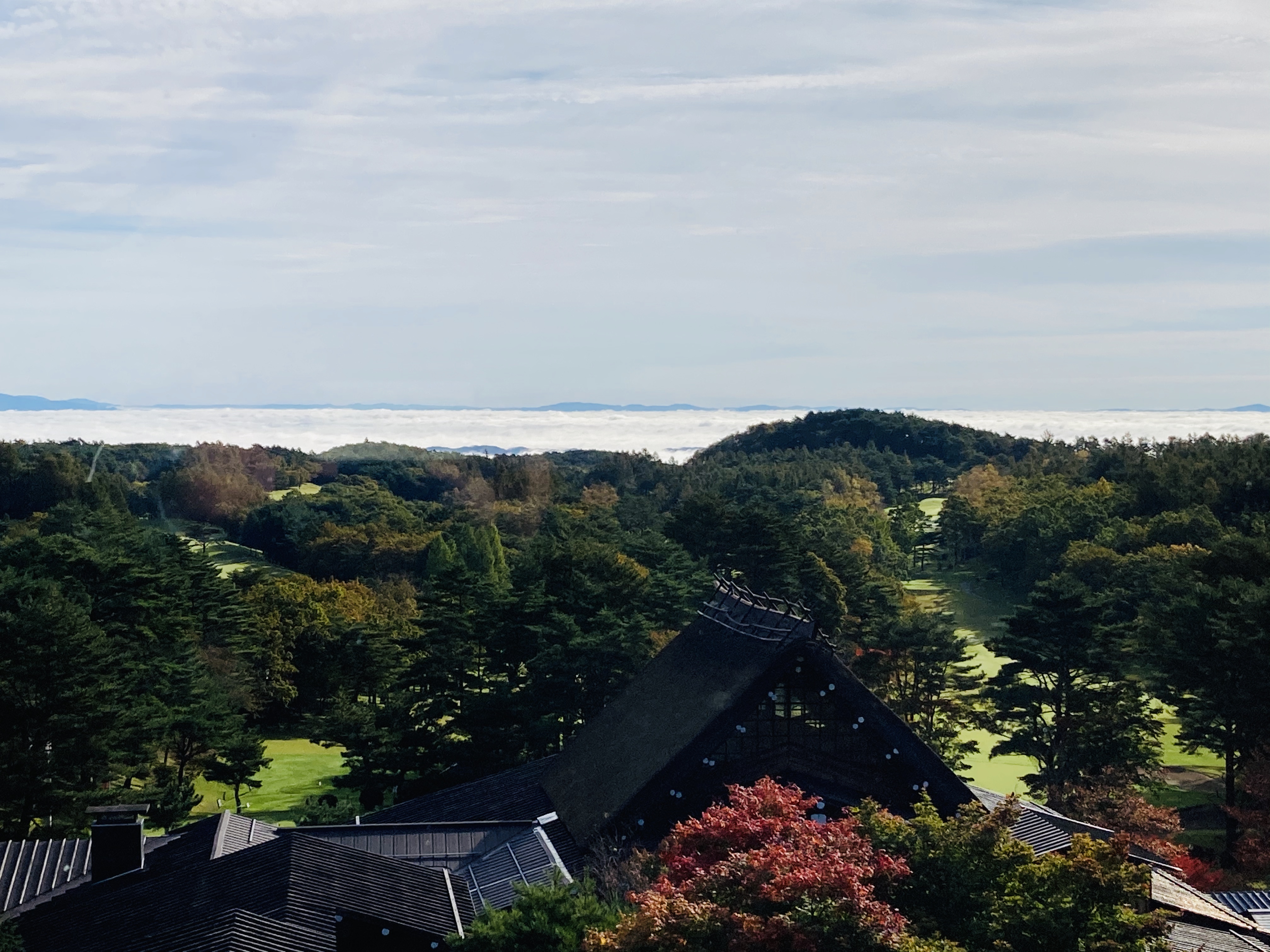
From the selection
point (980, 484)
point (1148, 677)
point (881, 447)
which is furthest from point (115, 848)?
point (881, 447)

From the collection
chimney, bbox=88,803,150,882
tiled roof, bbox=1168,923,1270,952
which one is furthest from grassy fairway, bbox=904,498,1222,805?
chimney, bbox=88,803,150,882

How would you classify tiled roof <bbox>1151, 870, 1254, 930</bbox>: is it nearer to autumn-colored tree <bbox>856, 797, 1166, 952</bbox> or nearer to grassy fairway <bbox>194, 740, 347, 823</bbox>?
autumn-colored tree <bbox>856, 797, 1166, 952</bbox>

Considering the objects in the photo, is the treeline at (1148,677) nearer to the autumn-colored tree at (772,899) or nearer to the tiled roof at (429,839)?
the tiled roof at (429,839)

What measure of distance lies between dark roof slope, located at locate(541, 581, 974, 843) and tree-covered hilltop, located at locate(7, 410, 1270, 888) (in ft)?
29.9

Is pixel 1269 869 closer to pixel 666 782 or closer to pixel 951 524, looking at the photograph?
pixel 666 782

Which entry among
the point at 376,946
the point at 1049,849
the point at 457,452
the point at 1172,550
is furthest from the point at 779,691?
the point at 457,452

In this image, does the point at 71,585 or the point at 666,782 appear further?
the point at 71,585

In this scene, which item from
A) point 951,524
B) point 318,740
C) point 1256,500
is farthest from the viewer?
point 951,524

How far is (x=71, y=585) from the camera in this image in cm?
3919

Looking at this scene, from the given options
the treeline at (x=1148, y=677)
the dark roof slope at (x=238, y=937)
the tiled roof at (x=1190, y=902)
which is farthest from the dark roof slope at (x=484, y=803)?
the treeline at (x=1148, y=677)

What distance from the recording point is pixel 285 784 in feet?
139

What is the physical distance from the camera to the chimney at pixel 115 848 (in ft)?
65.1

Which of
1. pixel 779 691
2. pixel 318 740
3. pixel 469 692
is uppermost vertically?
pixel 779 691

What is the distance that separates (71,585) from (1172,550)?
48.8 metres
